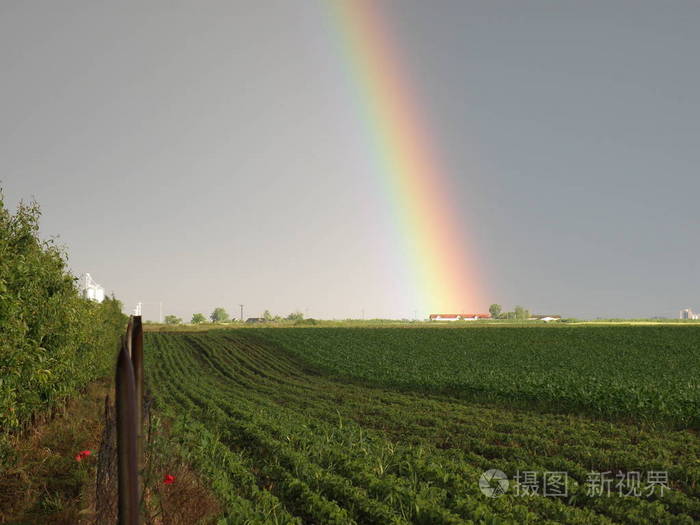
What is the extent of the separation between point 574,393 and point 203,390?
1527cm

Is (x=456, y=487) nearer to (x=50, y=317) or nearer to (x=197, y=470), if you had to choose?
(x=197, y=470)

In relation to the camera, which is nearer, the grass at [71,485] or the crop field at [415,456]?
the grass at [71,485]

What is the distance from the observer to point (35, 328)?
1163 cm

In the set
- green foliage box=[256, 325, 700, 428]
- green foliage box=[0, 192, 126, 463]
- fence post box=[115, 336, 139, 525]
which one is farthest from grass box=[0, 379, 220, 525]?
green foliage box=[256, 325, 700, 428]

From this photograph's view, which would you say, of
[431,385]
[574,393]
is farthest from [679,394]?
[431,385]

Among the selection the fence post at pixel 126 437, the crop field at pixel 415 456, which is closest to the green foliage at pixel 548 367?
the crop field at pixel 415 456

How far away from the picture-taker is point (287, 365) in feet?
121

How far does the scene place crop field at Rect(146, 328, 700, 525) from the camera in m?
8.16

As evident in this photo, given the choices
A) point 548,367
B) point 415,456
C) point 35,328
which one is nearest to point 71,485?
point 35,328

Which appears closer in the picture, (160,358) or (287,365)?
(287,365)

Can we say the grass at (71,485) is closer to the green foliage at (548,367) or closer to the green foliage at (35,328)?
the green foliage at (35,328)

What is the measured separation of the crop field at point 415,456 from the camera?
8156mm

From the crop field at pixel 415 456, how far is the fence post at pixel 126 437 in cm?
546

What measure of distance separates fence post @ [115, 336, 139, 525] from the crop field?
215 inches
